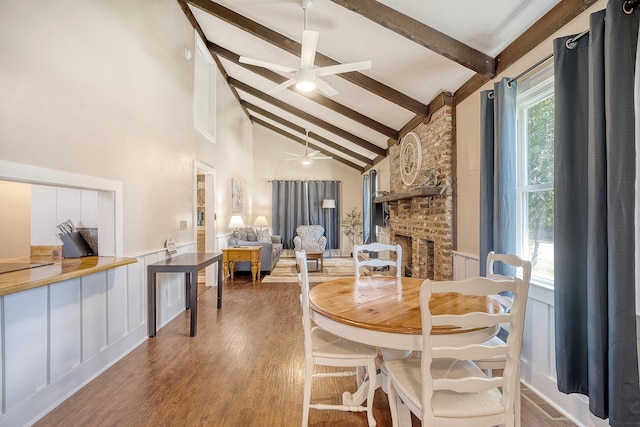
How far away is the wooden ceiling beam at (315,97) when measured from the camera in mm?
4871

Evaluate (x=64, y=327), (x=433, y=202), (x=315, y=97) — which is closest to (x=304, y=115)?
(x=315, y=97)

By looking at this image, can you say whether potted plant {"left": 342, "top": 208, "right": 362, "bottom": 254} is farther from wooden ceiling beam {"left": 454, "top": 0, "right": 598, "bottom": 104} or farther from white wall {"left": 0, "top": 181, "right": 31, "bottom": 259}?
white wall {"left": 0, "top": 181, "right": 31, "bottom": 259}

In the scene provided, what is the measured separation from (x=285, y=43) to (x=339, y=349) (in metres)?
3.42

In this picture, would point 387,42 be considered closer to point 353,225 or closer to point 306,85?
point 306,85

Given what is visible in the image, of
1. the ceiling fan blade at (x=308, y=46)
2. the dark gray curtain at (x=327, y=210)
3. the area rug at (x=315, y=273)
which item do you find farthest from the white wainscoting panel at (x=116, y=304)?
the dark gray curtain at (x=327, y=210)

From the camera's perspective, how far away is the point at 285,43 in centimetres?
363

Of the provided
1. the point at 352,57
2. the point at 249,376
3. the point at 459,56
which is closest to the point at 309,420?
the point at 249,376

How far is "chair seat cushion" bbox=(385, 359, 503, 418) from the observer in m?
1.19

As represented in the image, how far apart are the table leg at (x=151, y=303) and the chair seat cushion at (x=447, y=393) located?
2493 millimetres

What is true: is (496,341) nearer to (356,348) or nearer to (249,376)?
(356,348)

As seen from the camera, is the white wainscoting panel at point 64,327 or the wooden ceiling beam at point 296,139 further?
the wooden ceiling beam at point 296,139

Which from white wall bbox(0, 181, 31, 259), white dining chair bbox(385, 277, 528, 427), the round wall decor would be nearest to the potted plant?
the round wall decor

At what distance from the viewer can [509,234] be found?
229cm

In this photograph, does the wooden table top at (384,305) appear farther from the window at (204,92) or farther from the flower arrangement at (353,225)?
the flower arrangement at (353,225)
